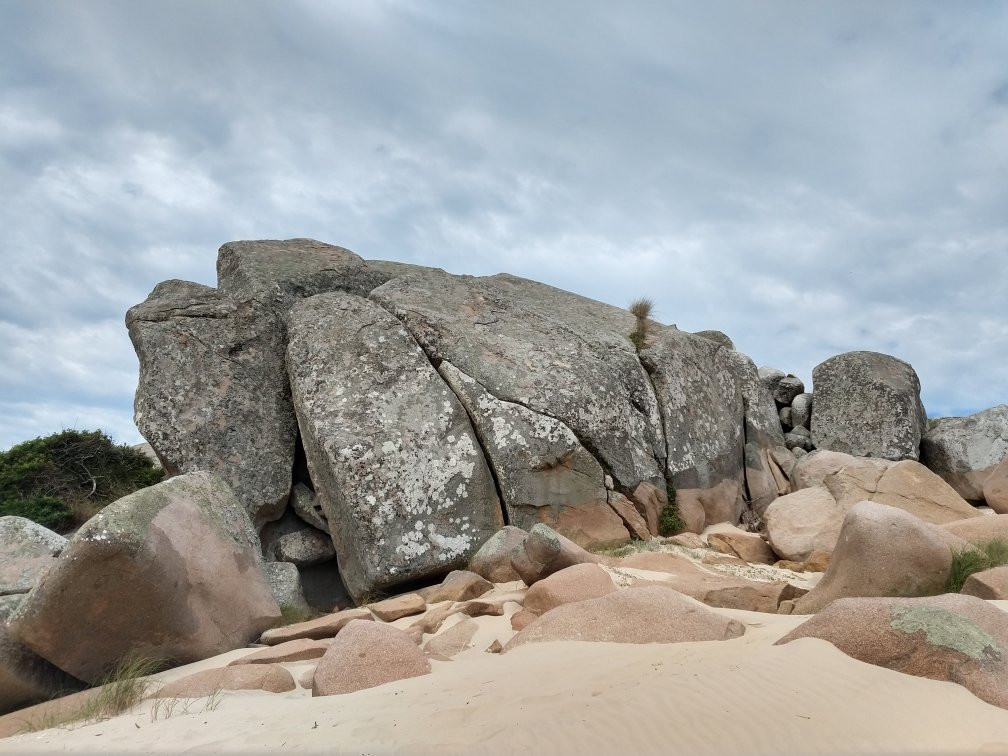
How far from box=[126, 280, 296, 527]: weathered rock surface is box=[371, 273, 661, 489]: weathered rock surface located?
2.04 meters

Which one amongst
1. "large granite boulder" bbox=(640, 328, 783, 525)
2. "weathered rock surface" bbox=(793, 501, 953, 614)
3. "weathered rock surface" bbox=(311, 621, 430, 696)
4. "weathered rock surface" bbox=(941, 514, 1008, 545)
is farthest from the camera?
"large granite boulder" bbox=(640, 328, 783, 525)

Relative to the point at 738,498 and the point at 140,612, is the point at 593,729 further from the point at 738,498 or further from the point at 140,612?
the point at 738,498

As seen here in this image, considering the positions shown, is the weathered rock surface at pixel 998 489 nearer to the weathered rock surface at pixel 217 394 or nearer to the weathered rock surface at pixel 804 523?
the weathered rock surface at pixel 804 523

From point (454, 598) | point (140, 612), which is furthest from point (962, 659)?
point (140, 612)

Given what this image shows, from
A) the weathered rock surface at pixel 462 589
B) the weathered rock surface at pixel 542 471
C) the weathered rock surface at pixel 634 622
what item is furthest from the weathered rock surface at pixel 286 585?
the weathered rock surface at pixel 634 622

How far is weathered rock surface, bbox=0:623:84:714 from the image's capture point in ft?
21.6

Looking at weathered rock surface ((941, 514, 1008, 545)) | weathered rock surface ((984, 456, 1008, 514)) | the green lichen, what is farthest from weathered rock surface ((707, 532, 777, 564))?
the green lichen

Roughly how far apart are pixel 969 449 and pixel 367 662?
551 inches

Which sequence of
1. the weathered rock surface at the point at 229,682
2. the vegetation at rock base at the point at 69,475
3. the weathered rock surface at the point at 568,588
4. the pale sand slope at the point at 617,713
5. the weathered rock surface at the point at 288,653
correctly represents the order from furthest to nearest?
the vegetation at rock base at the point at 69,475 < the weathered rock surface at the point at 568,588 < the weathered rock surface at the point at 288,653 < the weathered rock surface at the point at 229,682 < the pale sand slope at the point at 617,713

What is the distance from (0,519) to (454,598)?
4700mm

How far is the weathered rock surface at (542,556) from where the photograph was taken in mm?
7754

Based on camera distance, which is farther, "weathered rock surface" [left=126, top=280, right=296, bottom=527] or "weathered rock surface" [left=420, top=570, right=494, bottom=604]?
"weathered rock surface" [left=126, top=280, right=296, bottom=527]

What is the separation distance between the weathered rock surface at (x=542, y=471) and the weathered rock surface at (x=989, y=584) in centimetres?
467

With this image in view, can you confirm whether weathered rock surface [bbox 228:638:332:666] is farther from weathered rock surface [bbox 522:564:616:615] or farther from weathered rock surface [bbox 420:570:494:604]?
weathered rock surface [bbox 522:564:616:615]
